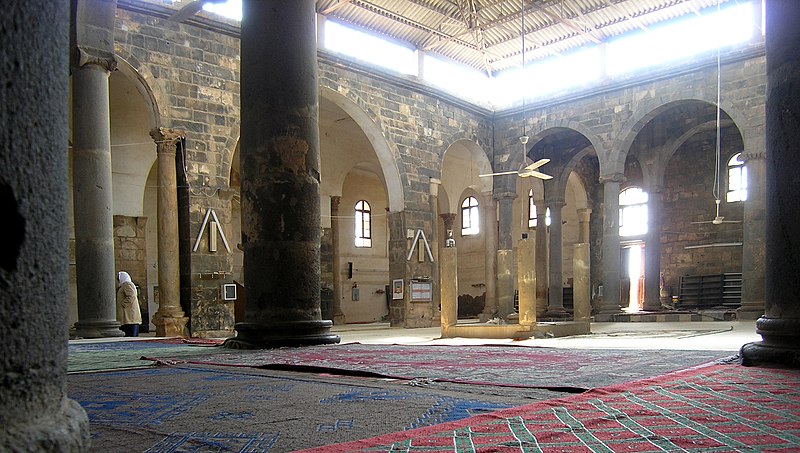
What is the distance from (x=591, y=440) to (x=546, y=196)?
21501mm

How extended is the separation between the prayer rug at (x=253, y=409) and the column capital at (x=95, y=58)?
700cm

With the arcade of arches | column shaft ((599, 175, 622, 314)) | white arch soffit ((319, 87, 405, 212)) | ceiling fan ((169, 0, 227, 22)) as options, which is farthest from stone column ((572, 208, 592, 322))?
ceiling fan ((169, 0, 227, 22))

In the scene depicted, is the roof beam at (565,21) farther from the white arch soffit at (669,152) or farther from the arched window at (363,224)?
the arched window at (363,224)

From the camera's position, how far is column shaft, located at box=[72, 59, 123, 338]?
384 inches

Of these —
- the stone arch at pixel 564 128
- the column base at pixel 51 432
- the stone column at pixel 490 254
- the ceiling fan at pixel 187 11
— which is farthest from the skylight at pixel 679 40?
the column base at pixel 51 432

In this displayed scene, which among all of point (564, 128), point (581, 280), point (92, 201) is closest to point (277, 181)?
point (92, 201)

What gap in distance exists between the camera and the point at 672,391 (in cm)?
334

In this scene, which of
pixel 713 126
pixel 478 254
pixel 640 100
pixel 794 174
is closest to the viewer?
pixel 794 174

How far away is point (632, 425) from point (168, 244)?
11976 mm

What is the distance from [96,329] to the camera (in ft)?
31.9

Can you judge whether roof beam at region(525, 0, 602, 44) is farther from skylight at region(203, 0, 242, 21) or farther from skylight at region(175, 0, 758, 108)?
skylight at region(203, 0, 242, 21)

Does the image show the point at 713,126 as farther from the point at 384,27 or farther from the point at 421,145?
the point at 384,27

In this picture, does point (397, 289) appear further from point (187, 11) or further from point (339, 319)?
point (187, 11)

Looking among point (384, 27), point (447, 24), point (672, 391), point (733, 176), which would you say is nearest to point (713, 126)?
point (733, 176)
